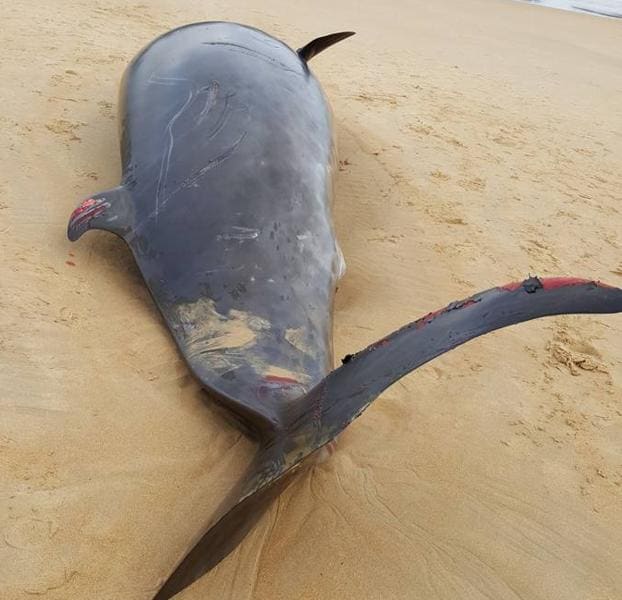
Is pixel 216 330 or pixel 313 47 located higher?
pixel 313 47

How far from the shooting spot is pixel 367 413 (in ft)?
10.0

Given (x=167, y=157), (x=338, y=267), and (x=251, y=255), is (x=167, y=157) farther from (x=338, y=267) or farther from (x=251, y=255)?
(x=338, y=267)

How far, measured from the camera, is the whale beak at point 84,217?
3418 mm

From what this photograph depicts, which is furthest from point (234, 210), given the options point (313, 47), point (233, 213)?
point (313, 47)

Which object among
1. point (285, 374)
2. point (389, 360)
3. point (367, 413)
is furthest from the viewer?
point (367, 413)

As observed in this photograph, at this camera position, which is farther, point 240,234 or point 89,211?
point 89,211

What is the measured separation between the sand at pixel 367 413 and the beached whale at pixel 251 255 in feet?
→ 0.70

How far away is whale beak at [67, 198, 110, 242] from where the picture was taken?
342 centimetres

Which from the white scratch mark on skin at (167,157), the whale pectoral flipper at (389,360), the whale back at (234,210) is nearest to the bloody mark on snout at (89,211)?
the whale back at (234,210)

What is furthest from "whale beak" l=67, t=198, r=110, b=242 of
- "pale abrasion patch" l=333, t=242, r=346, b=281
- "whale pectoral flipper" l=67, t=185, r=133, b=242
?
"pale abrasion patch" l=333, t=242, r=346, b=281

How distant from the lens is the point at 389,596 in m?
2.38

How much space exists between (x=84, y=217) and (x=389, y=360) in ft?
6.33

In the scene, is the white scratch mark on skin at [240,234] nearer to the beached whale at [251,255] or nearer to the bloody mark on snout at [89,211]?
→ the beached whale at [251,255]

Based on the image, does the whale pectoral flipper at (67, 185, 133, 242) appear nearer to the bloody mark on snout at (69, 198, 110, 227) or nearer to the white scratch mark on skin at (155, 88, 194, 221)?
the bloody mark on snout at (69, 198, 110, 227)
